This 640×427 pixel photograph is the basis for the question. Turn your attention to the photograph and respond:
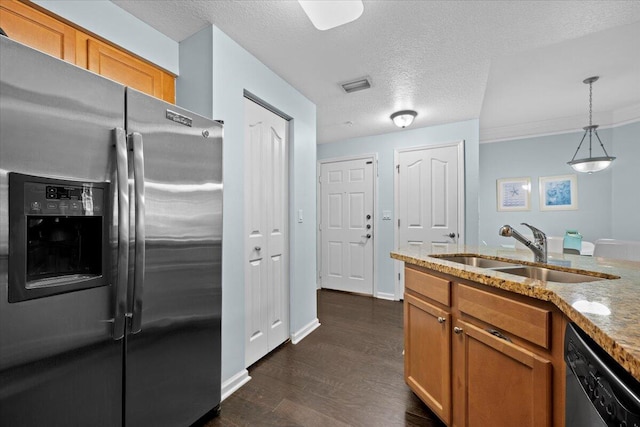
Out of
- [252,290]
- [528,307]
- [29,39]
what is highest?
[29,39]

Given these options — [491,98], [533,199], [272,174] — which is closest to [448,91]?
[491,98]

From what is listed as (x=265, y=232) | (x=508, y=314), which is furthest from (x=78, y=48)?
(x=508, y=314)

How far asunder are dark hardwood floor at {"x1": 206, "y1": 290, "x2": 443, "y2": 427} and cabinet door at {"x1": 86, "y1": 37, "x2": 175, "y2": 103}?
2.05 meters

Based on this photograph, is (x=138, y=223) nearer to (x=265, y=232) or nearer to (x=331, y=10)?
(x=265, y=232)

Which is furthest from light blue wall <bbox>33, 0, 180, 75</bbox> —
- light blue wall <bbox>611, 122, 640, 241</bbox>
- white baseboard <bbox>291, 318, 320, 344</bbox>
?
light blue wall <bbox>611, 122, 640, 241</bbox>

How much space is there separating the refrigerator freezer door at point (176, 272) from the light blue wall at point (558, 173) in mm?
4705

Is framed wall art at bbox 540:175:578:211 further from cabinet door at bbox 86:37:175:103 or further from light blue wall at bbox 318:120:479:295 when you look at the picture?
cabinet door at bbox 86:37:175:103

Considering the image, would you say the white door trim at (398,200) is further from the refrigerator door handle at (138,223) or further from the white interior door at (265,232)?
the refrigerator door handle at (138,223)

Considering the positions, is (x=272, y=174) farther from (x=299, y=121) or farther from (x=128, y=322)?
(x=128, y=322)

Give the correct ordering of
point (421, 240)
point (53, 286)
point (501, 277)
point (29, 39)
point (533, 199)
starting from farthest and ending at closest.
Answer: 1. point (533, 199)
2. point (421, 240)
3. point (29, 39)
4. point (501, 277)
5. point (53, 286)

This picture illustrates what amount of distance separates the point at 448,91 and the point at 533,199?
2.89 meters

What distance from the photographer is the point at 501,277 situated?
1179 mm

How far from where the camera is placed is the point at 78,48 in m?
1.54

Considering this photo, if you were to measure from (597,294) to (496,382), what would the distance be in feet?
1.76
